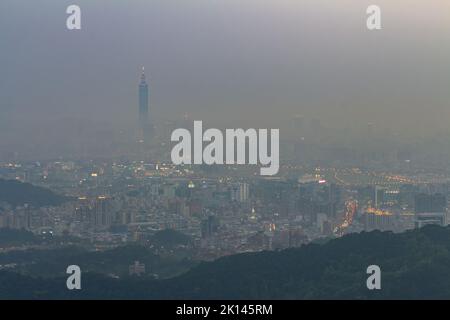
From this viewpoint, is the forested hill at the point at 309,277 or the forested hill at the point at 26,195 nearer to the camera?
the forested hill at the point at 309,277

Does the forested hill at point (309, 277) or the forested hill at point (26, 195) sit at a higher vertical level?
the forested hill at point (26, 195)

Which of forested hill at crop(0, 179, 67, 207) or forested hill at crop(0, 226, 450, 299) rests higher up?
forested hill at crop(0, 179, 67, 207)

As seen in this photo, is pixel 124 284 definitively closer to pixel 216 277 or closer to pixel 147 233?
pixel 216 277

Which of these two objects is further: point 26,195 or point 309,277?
point 26,195

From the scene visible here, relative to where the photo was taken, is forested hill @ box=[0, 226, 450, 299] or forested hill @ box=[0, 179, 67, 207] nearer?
forested hill @ box=[0, 226, 450, 299]

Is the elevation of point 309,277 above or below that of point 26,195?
below
